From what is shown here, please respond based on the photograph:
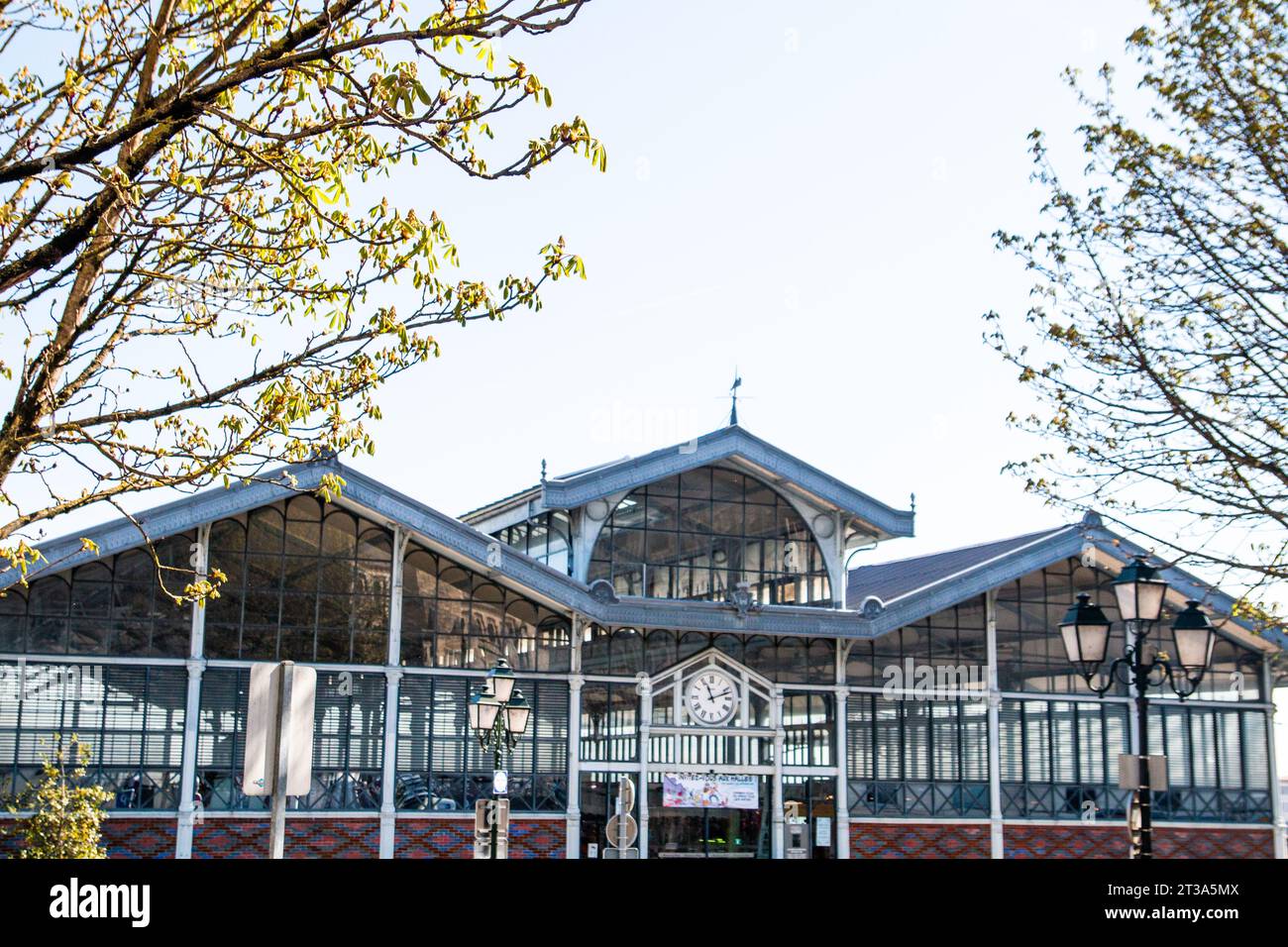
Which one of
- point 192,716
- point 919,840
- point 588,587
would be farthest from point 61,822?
point 919,840

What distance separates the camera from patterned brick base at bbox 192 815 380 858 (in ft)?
85.1

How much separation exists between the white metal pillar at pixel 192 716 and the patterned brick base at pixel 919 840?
12238 mm

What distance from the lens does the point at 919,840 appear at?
30.0 meters

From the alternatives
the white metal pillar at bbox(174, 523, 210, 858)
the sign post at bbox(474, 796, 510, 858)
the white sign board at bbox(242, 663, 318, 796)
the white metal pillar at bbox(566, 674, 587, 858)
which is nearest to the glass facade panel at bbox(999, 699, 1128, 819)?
the white metal pillar at bbox(566, 674, 587, 858)

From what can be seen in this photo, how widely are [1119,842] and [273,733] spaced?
26062mm

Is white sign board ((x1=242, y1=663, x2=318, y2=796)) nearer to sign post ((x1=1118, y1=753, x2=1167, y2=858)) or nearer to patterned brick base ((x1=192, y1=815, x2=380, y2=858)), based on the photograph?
sign post ((x1=1118, y1=753, x2=1167, y2=858))

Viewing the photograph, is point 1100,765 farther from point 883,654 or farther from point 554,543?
point 554,543

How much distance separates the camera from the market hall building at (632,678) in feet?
85.6

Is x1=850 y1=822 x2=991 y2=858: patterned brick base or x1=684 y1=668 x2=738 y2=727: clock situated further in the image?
x1=850 y1=822 x2=991 y2=858: patterned brick base

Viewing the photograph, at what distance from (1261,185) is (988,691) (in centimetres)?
1864

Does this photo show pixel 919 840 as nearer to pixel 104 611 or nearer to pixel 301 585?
pixel 301 585

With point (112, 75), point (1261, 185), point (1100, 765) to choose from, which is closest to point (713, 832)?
point (1100, 765)

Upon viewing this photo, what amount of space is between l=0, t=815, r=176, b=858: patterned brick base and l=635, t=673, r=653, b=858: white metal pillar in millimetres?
8354
